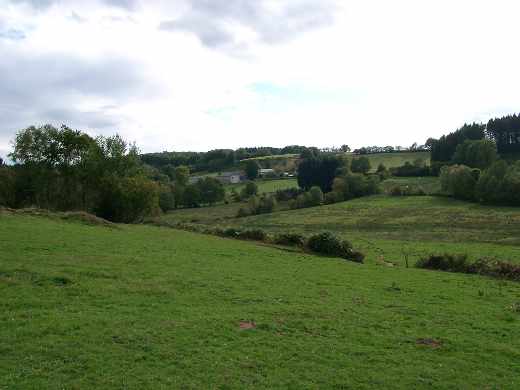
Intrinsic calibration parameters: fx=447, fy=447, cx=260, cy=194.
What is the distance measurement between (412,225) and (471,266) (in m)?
43.1

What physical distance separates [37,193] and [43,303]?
44360 mm

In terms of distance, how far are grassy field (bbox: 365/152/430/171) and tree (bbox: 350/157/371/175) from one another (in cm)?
823

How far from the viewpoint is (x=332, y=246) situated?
117 feet

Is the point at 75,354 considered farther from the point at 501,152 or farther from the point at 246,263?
the point at 501,152

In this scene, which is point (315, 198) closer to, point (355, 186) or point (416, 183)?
point (355, 186)

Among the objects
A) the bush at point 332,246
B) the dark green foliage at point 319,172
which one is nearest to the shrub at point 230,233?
the bush at point 332,246

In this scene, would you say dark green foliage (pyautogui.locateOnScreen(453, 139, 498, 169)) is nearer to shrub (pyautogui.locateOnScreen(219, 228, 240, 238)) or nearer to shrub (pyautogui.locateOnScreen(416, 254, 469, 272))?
shrub (pyautogui.locateOnScreen(416, 254, 469, 272))

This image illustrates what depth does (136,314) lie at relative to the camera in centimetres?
1485

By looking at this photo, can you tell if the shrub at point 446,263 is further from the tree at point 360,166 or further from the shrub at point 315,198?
the tree at point 360,166

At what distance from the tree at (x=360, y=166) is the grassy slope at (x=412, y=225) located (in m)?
37.2

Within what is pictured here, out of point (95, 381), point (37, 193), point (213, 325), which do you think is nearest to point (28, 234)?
point (213, 325)

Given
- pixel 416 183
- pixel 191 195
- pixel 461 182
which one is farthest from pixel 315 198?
pixel 461 182

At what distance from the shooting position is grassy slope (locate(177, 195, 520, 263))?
43688 millimetres

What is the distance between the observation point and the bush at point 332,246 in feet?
115
